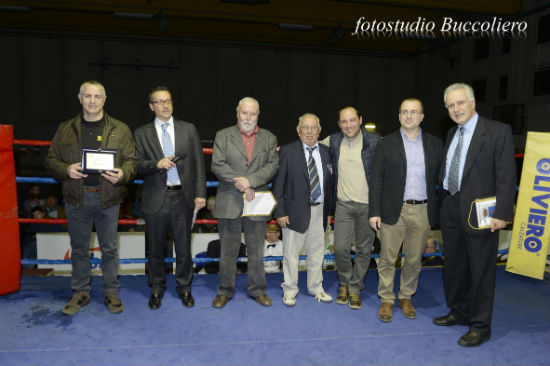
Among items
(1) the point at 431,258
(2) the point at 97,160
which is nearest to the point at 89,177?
(2) the point at 97,160

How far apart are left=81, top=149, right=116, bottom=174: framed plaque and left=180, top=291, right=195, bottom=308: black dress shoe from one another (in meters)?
1.13

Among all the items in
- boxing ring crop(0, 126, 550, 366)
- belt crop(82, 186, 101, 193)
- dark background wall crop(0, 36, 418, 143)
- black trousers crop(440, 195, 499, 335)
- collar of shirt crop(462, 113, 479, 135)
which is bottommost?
boxing ring crop(0, 126, 550, 366)

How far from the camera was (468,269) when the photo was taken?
2.70 metres

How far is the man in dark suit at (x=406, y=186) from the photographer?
9.03ft

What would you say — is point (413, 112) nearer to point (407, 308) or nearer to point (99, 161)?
point (407, 308)

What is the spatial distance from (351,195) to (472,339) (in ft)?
4.18

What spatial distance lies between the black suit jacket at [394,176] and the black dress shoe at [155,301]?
1759 millimetres

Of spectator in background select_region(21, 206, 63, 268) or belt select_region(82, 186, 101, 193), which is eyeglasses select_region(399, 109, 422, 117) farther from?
spectator in background select_region(21, 206, 63, 268)

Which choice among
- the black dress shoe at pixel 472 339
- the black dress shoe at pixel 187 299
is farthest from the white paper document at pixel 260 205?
the black dress shoe at pixel 472 339

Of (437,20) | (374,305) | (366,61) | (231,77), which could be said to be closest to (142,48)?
(231,77)

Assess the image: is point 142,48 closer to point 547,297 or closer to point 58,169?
point 58,169

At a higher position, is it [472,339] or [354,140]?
[354,140]

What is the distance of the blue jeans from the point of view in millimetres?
2738

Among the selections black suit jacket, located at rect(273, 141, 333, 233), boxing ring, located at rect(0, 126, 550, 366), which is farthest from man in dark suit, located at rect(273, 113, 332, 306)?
boxing ring, located at rect(0, 126, 550, 366)
